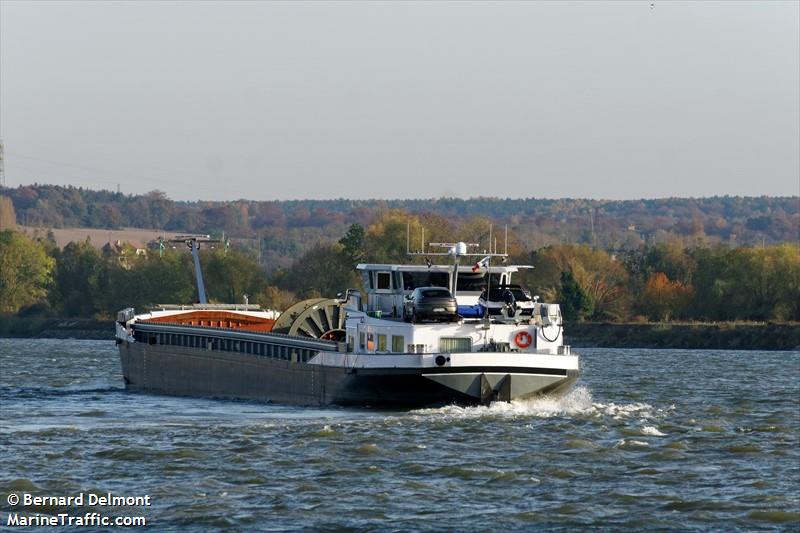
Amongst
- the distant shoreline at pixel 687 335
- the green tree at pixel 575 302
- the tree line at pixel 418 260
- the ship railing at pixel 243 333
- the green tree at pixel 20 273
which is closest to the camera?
the ship railing at pixel 243 333

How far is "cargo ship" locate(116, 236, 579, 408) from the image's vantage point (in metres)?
49.4

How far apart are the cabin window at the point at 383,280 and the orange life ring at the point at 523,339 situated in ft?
21.1

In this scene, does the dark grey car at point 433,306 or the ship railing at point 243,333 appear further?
the ship railing at point 243,333

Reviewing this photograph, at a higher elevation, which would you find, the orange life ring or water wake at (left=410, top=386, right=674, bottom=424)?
the orange life ring

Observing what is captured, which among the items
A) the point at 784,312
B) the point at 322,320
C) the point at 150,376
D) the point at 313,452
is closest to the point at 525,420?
the point at 313,452

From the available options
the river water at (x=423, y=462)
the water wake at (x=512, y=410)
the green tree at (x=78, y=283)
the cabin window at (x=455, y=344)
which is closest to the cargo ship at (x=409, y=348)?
the cabin window at (x=455, y=344)

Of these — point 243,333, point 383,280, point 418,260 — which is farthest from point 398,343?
point 418,260

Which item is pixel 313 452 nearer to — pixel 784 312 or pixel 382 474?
pixel 382 474

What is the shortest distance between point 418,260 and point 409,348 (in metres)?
91.3

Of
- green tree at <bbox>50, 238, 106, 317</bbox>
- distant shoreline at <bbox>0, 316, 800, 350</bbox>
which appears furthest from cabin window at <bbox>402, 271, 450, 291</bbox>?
green tree at <bbox>50, 238, 106, 317</bbox>

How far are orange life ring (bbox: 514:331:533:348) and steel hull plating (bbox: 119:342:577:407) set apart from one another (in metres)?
1.50

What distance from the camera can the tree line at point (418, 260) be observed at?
470 ft

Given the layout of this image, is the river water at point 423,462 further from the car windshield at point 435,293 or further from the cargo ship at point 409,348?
the car windshield at point 435,293

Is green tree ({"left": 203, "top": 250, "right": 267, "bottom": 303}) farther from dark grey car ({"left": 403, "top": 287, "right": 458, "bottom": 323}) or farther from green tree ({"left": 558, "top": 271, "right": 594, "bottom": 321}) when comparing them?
dark grey car ({"left": 403, "top": 287, "right": 458, "bottom": 323})
